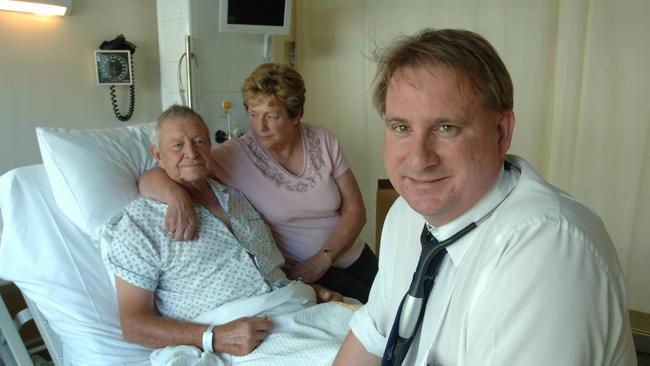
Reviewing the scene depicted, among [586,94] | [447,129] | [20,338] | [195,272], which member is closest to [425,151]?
[447,129]

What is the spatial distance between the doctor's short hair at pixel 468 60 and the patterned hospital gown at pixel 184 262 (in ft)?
2.79

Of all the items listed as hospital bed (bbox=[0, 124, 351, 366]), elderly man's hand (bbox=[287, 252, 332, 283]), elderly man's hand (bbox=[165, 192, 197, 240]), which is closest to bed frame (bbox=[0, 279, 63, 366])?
hospital bed (bbox=[0, 124, 351, 366])

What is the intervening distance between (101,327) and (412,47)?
1.20m

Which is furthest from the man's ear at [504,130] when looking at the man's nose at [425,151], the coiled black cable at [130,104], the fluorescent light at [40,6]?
the coiled black cable at [130,104]

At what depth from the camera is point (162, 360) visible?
127cm

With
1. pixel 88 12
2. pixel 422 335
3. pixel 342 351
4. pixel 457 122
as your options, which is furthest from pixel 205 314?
pixel 88 12

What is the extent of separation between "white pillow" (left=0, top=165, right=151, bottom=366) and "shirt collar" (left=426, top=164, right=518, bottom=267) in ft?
3.35

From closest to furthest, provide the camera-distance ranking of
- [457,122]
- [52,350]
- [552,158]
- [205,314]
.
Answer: [457,122] < [205,314] < [52,350] < [552,158]

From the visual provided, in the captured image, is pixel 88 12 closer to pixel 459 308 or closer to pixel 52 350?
pixel 52 350

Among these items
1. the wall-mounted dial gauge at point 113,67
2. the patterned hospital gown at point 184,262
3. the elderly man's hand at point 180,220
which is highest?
the wall-mounted dial gauge at point 113,67

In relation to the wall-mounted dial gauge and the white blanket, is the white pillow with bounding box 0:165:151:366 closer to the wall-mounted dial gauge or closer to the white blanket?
the white blanket

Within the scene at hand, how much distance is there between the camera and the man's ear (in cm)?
79

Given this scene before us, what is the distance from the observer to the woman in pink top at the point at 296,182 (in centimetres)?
177

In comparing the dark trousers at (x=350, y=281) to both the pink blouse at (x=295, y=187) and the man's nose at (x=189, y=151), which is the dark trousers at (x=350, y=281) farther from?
the man's nose at (x=189, y=151)
